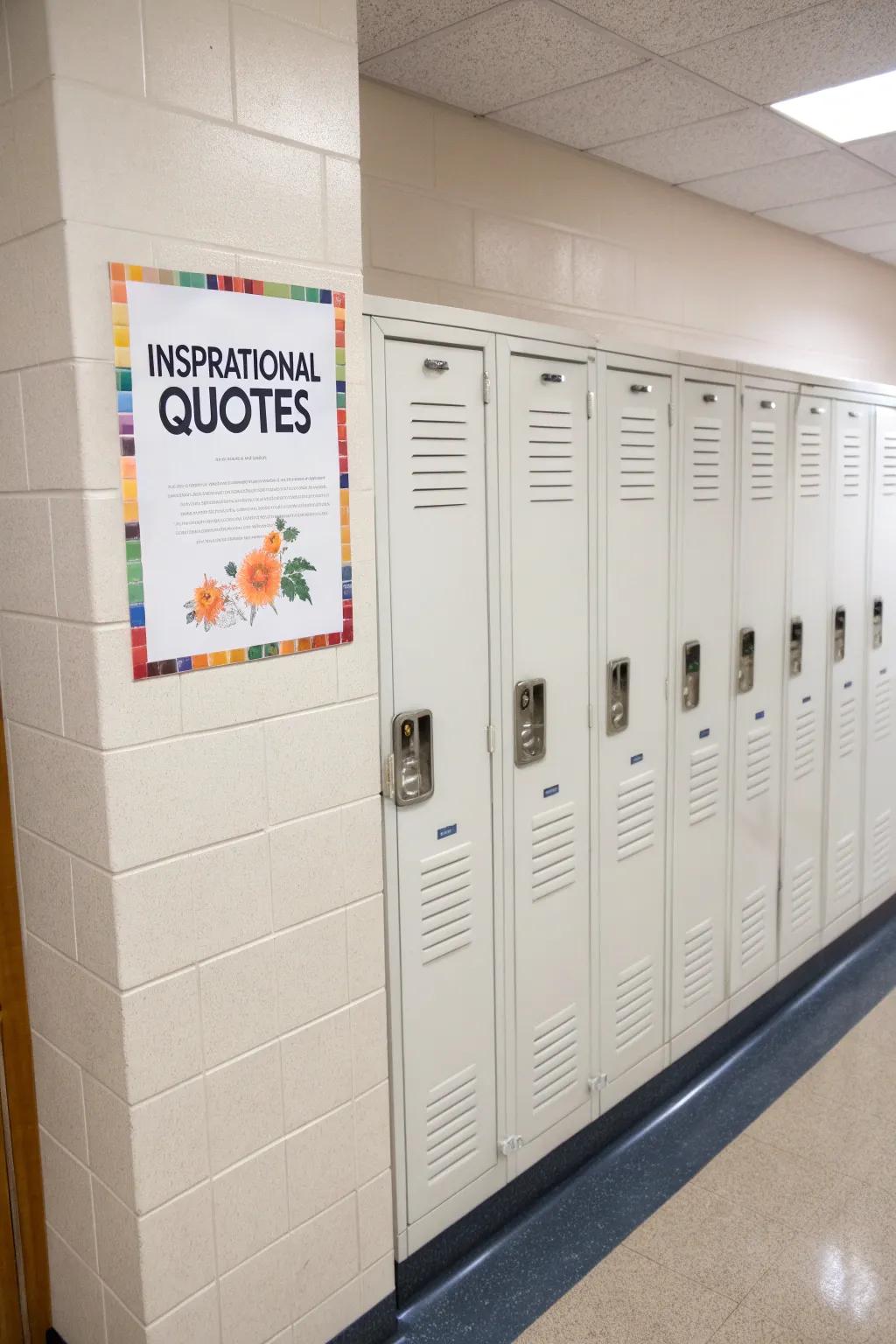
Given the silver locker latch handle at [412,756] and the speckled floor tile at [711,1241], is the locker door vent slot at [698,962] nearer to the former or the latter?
the speckled floor tile at [711,1241]

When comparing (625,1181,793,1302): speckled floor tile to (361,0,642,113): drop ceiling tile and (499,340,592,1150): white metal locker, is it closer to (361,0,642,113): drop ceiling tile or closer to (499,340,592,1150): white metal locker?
(499,340,592,1150): white metal locker

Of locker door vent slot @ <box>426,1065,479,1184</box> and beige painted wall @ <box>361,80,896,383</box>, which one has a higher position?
beige painted wall @ <box>361,80,896,383</box>

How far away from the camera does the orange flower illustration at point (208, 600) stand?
5.89ft

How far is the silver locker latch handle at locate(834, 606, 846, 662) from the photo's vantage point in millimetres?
3965

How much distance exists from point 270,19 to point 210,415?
2.27 feet

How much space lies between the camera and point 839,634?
3.99 m

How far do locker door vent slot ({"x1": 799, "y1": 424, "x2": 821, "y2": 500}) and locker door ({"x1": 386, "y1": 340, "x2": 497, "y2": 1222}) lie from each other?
1.69 meters

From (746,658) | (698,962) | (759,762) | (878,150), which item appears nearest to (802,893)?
(759,762)

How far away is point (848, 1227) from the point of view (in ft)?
8.67

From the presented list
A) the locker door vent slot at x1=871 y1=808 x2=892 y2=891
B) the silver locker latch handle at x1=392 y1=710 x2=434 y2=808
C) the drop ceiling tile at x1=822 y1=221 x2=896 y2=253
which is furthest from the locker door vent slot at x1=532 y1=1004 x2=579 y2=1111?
the drop ceiling tile at x1=822 y1=221 x2=896 y2=253

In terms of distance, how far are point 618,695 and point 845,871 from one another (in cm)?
184

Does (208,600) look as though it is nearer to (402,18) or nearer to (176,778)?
(176,778)

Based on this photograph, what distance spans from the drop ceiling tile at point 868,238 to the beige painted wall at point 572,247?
79mm

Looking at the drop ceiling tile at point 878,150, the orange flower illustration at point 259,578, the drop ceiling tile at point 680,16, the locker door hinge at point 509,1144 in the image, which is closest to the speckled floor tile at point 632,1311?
the locker door hinge at point 509,1144
